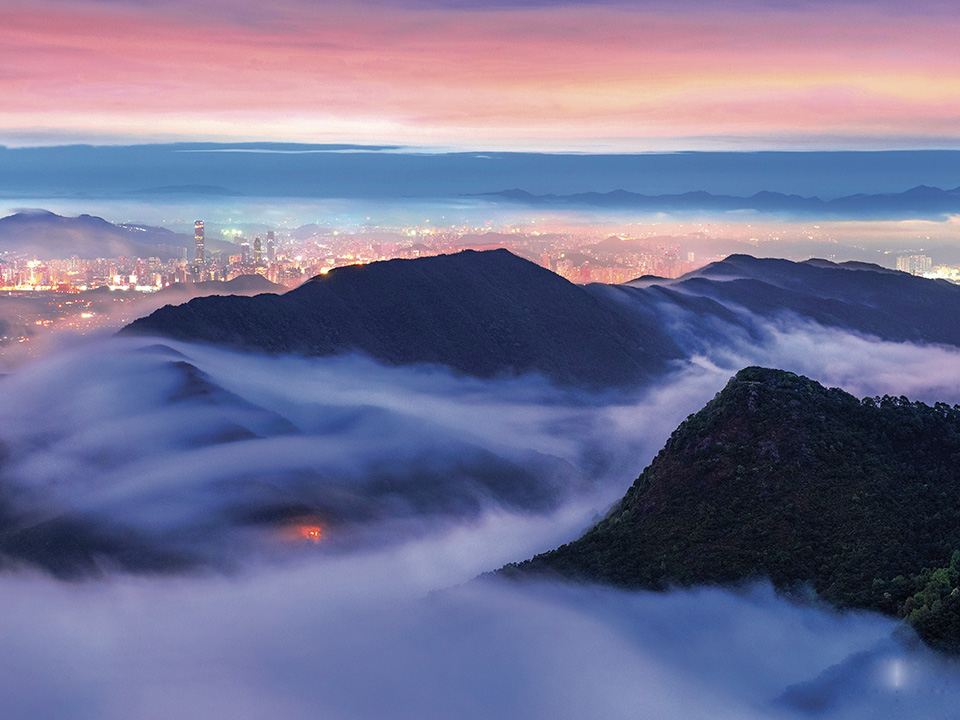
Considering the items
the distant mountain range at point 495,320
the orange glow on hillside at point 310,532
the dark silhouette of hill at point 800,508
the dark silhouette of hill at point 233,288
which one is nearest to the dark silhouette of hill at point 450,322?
the distant mountain range at point 495,320

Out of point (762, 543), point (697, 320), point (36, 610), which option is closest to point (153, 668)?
point (36, 610)

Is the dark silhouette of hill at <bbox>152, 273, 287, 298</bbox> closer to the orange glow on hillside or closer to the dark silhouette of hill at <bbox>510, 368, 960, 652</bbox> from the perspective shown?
the orange glow on hillside

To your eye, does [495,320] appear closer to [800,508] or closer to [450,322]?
[450,322]

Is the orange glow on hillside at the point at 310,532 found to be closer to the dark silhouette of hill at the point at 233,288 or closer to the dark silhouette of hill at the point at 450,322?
the dark silhouette of hill at the point at 450,322

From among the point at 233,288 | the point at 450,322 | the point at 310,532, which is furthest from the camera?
the point at 233,288

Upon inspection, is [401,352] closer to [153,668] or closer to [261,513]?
[261,513]

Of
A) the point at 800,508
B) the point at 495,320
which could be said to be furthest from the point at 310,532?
the point at 495,320
